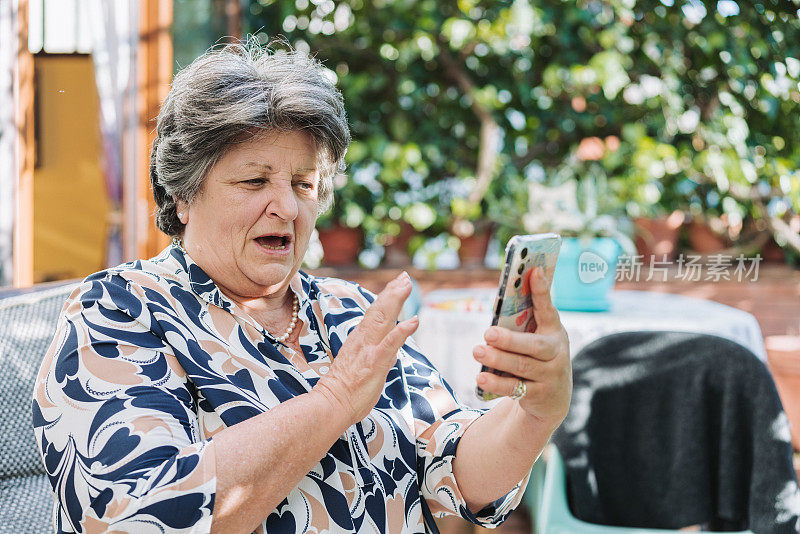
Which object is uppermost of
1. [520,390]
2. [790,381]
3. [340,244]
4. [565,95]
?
[565,95]

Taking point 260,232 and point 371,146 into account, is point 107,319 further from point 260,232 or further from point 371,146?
point 371,146

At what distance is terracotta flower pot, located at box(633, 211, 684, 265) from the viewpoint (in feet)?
15.1

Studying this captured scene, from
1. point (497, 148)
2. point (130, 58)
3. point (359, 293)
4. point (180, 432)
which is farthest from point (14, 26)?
point (497, 148)

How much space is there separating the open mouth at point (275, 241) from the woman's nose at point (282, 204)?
37 millimetres

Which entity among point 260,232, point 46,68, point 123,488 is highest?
point 46,68

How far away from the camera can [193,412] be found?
926mm

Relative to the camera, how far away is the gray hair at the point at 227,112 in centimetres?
104

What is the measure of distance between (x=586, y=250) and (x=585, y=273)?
0.26ft

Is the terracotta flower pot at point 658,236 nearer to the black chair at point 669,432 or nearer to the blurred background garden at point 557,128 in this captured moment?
the blurred background garden at point 557,128

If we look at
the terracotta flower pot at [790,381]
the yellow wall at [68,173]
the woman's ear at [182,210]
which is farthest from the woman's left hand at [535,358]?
the terracotta flower pot at [790,381]

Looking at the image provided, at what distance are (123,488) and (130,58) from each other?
308 cm

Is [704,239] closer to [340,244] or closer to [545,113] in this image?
[545,113]

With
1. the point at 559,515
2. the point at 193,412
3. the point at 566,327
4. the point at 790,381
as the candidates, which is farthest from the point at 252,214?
the point at 790,381

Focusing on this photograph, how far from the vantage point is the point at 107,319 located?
0.91 meters
